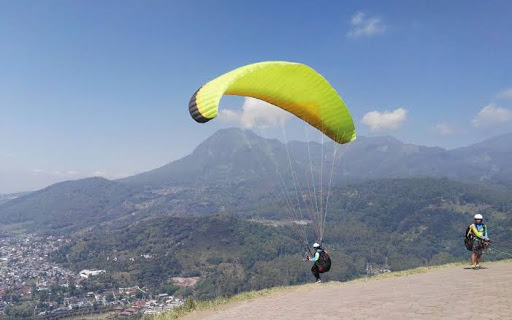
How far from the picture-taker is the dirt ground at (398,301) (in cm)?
840

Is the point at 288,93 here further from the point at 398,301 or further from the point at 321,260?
the point at 398,301

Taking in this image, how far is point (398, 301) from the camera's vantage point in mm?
9898

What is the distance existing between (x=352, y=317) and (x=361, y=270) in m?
196

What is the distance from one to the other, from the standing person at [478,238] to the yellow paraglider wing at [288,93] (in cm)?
620

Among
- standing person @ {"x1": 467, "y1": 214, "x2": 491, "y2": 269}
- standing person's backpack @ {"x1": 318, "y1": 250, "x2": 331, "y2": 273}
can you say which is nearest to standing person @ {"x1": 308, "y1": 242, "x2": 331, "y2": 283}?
standing person's backpack @ {"x1": 318, "y1": 250, "x2": 331, "y2": 273}

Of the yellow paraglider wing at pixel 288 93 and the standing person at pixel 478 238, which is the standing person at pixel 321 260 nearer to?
the yellow paraglider wing at pixel 288 93

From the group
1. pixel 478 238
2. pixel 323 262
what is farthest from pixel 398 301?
pixel 478 238

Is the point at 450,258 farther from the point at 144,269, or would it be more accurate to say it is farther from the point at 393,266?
the point at 144,269

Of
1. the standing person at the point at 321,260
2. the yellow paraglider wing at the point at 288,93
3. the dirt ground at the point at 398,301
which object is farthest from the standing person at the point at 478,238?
the yellow paraglider wing at the point at 288,93

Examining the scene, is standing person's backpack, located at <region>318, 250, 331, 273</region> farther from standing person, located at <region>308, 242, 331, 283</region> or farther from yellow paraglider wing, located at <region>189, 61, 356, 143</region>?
yellow paraglider wing, located at <region>189, 61, 356, 143</region>

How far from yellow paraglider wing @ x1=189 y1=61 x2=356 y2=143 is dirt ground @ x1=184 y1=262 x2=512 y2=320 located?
6157 millimetres

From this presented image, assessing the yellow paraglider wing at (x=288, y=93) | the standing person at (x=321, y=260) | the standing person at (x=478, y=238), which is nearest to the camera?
the yellow paraglider wing at (x=288, y=93)

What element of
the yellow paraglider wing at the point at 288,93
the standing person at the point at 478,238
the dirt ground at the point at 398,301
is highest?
the yellow paraglider wing at the point at 288,93

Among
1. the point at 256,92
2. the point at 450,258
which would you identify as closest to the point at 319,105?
the point at 256,92
